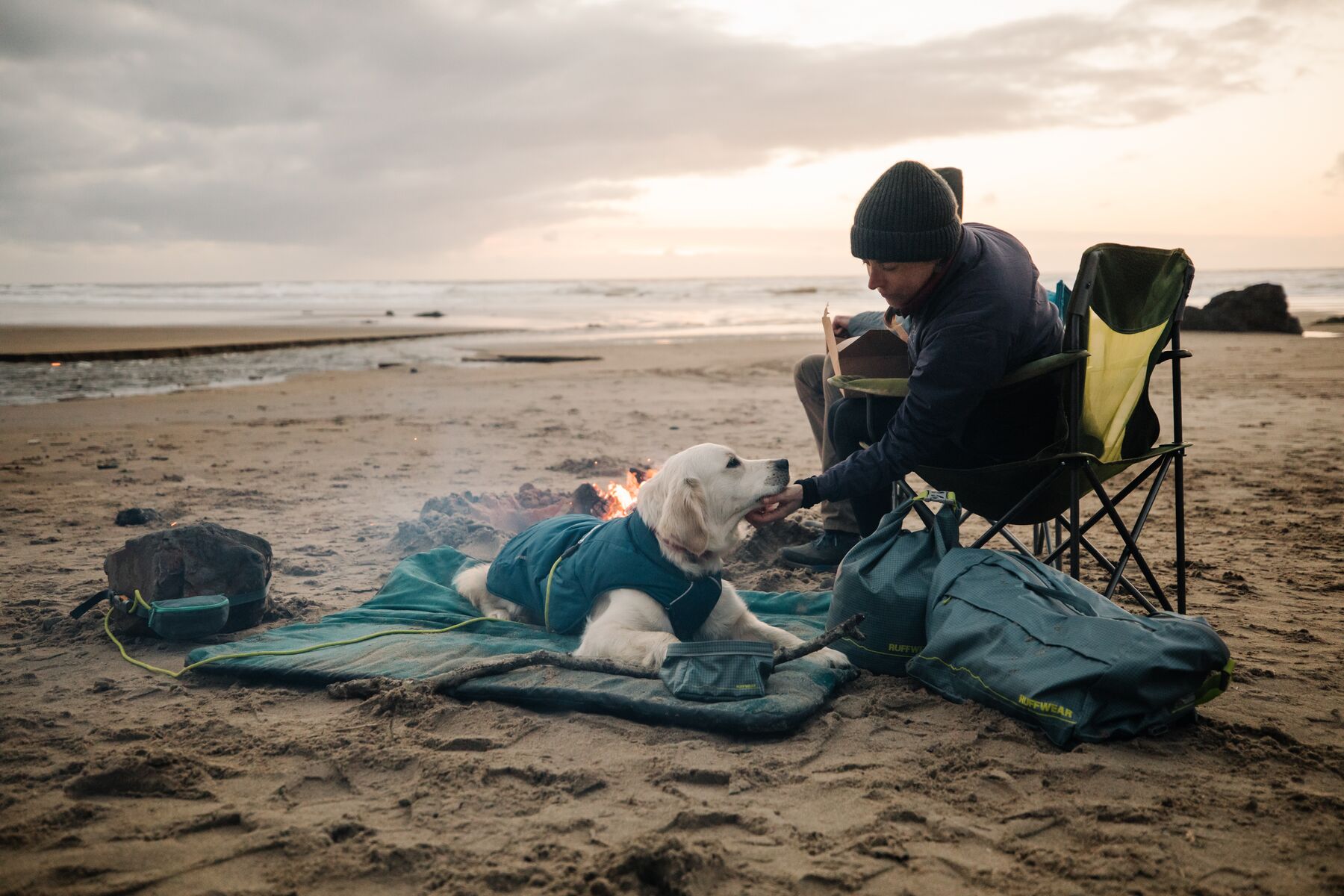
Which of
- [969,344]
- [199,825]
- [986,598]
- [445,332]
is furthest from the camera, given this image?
[445,332]

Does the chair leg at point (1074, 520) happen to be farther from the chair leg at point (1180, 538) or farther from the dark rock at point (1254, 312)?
the dark rock at point (1254, 312)

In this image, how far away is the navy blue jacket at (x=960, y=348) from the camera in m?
3.48

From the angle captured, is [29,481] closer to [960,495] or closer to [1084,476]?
[960,495]

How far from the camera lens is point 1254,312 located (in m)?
19.4

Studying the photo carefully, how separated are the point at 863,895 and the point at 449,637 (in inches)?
96.5

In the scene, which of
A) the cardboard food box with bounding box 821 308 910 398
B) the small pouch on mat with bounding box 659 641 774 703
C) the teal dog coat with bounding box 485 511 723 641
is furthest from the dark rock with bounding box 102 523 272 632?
the cardboard food box with bounding box 821 308 910 398

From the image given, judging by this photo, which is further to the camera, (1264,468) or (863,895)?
(1264,468)

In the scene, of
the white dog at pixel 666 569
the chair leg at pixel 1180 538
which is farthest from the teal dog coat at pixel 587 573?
the chair leg at pixel 1180 538

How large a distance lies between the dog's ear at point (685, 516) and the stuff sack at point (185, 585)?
6.65 ft

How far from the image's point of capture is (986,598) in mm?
3184

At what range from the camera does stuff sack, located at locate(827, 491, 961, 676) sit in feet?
11.4

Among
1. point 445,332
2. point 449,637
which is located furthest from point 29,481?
point 445,332

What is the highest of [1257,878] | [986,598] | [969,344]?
[969,344]

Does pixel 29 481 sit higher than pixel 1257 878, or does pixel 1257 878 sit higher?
pixel 29 481
